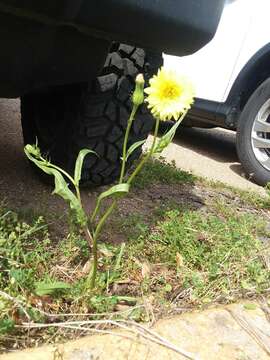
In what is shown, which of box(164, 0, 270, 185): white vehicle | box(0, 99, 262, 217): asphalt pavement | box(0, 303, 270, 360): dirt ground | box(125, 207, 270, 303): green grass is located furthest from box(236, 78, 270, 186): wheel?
box(0, 303, 270, 360): dirt ground

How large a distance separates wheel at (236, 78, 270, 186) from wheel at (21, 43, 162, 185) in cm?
139

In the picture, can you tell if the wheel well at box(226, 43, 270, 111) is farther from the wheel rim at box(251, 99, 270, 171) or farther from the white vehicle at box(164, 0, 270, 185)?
the wheel rim at box(251, 99, 270, 171)

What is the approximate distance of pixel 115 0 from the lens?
1.46m

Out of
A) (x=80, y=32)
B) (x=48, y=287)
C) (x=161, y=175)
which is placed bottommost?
(x=161, y=175)

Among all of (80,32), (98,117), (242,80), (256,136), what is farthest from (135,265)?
(242,80)

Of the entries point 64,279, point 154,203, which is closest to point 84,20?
point 64,279

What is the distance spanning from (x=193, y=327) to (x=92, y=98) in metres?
0.96

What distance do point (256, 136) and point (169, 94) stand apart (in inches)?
89.4

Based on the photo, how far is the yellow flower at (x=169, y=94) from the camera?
1.34 metres

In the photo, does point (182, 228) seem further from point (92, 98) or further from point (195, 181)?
point (195, 181)

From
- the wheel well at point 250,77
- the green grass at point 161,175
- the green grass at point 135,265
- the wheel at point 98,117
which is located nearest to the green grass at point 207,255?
the green grass at point 135,265

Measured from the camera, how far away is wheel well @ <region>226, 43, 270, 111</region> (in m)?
3.59

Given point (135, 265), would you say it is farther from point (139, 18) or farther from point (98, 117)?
point (139, 18)

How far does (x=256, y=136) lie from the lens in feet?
11.5
